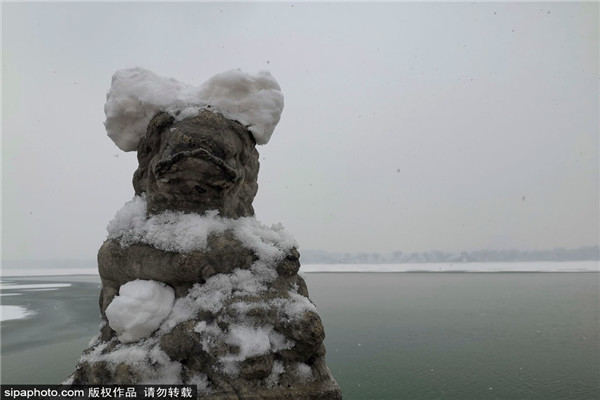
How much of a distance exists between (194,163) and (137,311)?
47.1 inches

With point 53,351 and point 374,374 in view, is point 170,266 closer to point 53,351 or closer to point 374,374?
point 374,374

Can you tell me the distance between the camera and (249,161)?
346cm

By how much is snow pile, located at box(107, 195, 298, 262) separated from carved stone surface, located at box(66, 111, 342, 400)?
0.03 meters

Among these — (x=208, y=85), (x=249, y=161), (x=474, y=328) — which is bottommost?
(x=474, y=328)

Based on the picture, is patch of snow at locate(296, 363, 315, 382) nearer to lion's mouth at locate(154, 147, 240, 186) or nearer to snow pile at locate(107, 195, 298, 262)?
snow pile at locate(107, 195, 298, 262)

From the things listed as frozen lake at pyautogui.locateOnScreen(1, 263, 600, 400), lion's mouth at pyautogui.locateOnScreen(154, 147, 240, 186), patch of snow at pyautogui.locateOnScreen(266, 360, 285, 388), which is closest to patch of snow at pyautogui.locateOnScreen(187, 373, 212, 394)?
patch of snow at pyautogui.locateOnScreen(266, 360, 285, 388)

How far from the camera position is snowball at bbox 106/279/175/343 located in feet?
8.39

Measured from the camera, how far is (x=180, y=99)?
314 cm

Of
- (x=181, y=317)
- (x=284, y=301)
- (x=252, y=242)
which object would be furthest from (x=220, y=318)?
(x=252, y=242)

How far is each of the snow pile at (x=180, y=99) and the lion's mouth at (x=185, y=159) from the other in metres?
0.52

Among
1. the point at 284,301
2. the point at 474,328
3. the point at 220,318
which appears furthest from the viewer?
the point at 474,328

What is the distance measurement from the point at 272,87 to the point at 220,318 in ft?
7.29

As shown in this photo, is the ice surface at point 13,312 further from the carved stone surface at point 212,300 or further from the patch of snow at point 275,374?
the patch of snow at point 275,374

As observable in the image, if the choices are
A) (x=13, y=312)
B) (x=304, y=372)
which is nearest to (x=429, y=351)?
(x=304, y=372)
